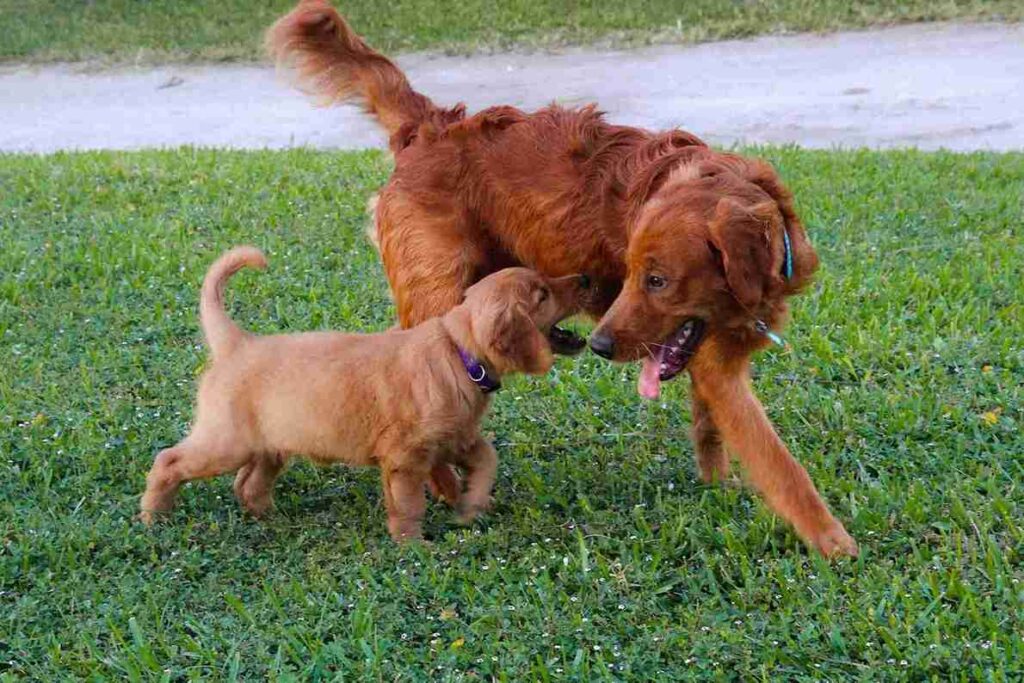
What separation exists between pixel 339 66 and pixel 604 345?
6.18 ft

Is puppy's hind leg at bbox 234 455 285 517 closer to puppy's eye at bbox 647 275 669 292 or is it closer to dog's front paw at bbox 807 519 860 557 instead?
puppy's eye at bbox 647 275 669 292

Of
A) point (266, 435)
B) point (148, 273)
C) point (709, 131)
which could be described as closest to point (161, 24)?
point (709, 131)

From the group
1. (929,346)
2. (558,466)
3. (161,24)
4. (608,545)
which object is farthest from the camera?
(161,24)

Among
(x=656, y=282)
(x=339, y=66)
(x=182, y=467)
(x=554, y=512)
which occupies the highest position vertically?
(x=339, y=66)

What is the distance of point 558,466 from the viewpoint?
547 centimetres

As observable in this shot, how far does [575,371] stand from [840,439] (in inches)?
54.1

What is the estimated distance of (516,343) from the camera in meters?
4.78

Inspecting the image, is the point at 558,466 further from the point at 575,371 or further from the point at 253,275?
the point at 253,275

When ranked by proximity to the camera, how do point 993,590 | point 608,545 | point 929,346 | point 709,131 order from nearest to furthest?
1. point 993,590
2. point 608,545
3. point 929,346
4. point 709,131

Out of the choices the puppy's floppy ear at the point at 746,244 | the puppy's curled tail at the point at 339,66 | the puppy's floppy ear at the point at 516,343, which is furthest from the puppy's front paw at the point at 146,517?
the puppy's floppy ear at the point at 746,244

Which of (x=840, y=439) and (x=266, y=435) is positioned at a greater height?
(x=266, y=435)

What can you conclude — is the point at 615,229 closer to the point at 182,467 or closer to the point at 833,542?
the point at 833,542

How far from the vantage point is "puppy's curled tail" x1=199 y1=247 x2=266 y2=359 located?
505 cm

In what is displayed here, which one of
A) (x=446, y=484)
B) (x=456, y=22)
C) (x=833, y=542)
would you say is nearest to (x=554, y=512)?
(x=446, y=484)
